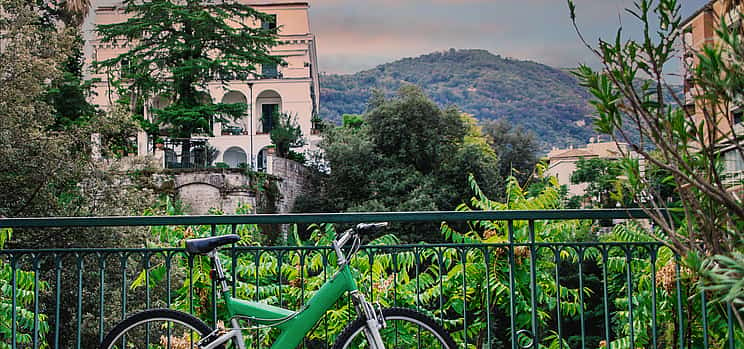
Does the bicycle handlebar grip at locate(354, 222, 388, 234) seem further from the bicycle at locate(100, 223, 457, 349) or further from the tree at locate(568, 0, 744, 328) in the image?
the tree at locate(568, 0, 744, 328)

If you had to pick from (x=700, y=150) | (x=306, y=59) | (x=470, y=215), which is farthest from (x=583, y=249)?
(x=306, y=59)

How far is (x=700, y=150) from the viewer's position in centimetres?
229

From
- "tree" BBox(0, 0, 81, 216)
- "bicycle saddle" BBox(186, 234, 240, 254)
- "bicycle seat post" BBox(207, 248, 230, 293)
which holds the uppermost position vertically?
"tree" BBox(0, 0, 81, 216)

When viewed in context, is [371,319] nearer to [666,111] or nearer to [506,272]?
[666,111]

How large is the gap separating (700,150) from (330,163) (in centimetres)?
3321

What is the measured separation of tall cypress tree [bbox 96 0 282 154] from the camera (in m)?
32.3

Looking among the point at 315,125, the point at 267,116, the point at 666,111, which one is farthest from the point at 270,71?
the point at 666,111

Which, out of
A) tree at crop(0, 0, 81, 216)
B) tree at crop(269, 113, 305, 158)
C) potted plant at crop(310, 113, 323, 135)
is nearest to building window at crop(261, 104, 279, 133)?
potted plant at crop(310, 113, 323, 135)

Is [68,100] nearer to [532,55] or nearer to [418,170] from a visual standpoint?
[418,170]

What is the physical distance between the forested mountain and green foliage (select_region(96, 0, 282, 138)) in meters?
39.8

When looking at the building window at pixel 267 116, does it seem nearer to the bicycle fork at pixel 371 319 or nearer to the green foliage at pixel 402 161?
the green foliage at pixel 402 161

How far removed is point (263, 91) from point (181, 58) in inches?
387

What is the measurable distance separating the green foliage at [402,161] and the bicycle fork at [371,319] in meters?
28.7

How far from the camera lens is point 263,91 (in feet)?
141
